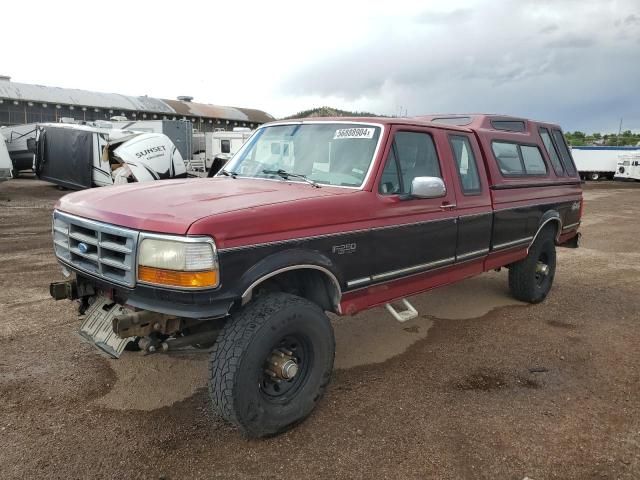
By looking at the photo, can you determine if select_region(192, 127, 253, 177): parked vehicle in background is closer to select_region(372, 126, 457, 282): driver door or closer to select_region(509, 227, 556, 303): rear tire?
select_region(509, 227, 556, 303): rear tire

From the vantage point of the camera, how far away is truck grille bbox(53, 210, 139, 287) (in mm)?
2945

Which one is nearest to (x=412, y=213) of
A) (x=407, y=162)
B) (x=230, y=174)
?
(x=407, y=162)

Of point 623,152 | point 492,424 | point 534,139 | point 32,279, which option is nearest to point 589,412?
point 492,424

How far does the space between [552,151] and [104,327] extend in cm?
565

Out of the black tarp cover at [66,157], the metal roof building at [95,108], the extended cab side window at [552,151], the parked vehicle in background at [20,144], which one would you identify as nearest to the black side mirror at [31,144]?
→ the parked vehicle in background at [20,144]

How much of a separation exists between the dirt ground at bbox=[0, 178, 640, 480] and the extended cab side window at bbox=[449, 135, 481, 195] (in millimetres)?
1513

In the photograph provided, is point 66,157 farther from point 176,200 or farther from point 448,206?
point 448,206

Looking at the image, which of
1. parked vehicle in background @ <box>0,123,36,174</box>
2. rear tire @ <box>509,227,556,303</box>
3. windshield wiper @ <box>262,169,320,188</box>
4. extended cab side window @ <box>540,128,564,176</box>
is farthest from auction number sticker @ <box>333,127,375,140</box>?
parked vehicle in background @ <box>0,123,36,174</box>

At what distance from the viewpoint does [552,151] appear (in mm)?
6508

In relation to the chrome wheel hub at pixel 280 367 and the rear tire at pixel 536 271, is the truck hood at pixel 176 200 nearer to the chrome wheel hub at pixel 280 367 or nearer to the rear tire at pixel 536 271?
the chrome wheel hub at pixel 280 367

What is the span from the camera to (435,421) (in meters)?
3.50

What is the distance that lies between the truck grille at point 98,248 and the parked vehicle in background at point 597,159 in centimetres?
3645

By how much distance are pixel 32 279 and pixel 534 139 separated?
21.7ft

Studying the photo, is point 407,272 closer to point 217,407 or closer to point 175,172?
point 217,407
